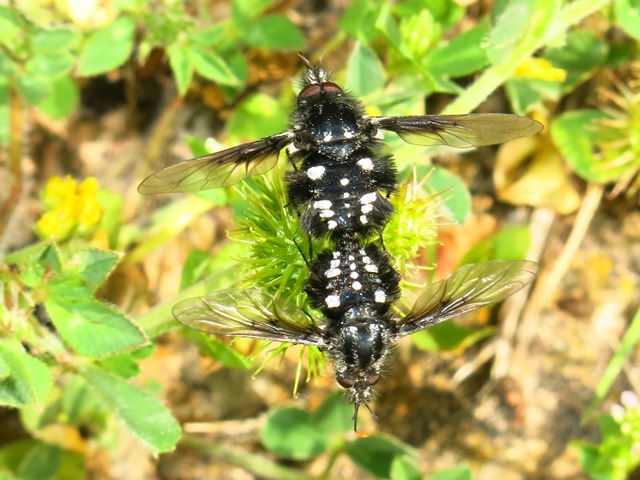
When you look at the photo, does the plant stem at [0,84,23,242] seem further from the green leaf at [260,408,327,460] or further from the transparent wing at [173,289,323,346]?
the transparent wing at [173,289,323,346]

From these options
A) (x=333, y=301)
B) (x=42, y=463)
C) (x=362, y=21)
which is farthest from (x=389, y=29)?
(x=42, y=463)

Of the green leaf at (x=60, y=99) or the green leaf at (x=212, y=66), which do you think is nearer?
the green leaf at (x=212, y=66)

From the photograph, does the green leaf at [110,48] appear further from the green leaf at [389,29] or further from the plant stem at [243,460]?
the plant stem at [243,460]

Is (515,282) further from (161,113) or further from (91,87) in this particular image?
(91,87)

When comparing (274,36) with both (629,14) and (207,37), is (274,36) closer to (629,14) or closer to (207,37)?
(207,37)

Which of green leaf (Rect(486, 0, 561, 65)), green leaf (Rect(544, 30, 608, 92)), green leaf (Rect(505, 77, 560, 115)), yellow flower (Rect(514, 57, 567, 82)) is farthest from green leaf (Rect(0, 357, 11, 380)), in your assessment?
green leaf (Rect(544, 30, 608, 92))

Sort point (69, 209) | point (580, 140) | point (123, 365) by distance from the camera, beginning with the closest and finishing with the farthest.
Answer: point (123, 365) → point (69, 209) → point (580, 140)

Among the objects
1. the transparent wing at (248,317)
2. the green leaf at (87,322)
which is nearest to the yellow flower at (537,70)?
the transparent wing at (248,317)
